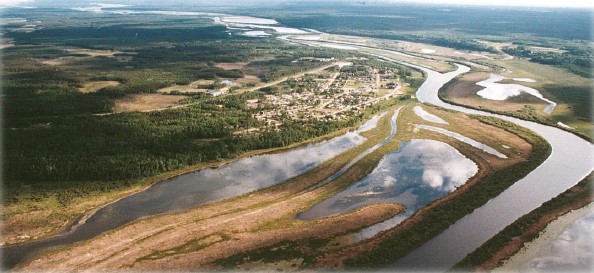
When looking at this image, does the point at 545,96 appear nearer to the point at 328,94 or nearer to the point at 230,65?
the point at 328,94

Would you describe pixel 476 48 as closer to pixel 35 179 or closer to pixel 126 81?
pixel 126 81

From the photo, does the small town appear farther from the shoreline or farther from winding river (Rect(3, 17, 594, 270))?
the shoreline

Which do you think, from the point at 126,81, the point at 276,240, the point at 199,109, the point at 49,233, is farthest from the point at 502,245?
the point at 126,81

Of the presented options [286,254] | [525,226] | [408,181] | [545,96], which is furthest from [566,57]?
[286,254]

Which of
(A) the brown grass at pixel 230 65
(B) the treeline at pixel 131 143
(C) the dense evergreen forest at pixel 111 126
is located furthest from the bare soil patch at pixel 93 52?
(B) the treeline at pixel 131 143

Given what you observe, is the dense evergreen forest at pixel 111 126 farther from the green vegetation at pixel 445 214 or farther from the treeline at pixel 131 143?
the green vegetation at pixel 445 214

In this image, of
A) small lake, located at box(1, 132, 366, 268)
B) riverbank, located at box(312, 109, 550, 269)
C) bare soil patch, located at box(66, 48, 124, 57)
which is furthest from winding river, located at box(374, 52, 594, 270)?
bare soil patch, located at box(66, 48, 124, 57)
